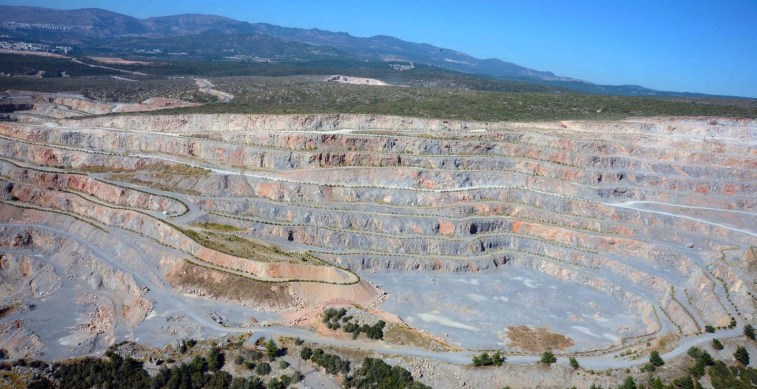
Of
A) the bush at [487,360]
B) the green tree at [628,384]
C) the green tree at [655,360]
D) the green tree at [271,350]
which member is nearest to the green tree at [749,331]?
the green tree at [655,360]

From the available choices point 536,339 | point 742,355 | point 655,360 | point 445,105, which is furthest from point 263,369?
point 445,105

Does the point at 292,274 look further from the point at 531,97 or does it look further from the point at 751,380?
the point at 531,97

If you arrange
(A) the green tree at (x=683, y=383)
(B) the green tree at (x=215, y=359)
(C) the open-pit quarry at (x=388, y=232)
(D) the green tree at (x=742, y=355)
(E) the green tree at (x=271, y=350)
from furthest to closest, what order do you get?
1. (C) the open-pit quarry at (x=388, y=232)
2. (E) the green tree at (x=271, y=350)
3. (B) the green tree at (x=215, y=359)
4. (D) the green tree at (x=742, y=355)
5. (A) the green tree at (x=683, y=383)

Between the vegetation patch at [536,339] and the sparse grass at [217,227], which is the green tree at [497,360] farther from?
the sparse grass at [217,227]

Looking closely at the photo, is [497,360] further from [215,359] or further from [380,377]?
[215,359]

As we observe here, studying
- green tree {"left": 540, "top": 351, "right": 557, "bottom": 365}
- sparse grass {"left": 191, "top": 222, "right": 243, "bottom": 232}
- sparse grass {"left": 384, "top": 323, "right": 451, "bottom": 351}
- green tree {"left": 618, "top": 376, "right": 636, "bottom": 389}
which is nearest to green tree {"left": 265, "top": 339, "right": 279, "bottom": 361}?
sparse grass {"left": 384, "top": 323, "right": 451, "bottom": 351}

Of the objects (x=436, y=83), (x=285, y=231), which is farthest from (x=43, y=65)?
(x=285, y=231)
